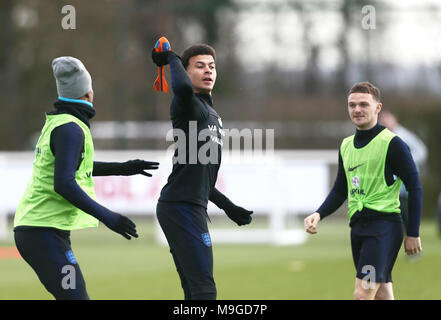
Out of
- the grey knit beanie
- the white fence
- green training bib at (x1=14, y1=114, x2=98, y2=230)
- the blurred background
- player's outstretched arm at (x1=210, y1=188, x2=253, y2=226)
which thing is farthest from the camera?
the blurred background

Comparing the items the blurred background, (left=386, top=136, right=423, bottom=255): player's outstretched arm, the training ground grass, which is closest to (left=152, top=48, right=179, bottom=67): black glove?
(left=386, top=136, right=423, bottom=255): player's outstretched arm

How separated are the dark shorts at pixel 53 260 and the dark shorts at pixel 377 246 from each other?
84.7 inches

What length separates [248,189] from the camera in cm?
1791

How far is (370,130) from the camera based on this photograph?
6914mm

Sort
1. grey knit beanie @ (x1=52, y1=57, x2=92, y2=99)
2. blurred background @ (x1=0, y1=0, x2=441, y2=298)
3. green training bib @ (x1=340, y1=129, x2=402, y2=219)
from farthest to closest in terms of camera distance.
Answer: blurred background @ (x1=0, y1=0, x2=441, y2=298)
green training bib @ (x1=340, y1=129, x2=402, y2=219)
grey knit beanie @ (x1=52, y1=57, x2=92, y2=99)

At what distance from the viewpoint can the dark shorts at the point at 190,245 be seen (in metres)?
6.17

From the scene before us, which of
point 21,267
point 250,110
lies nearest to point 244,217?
point 21,267

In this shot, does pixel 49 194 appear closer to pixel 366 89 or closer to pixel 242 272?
pixel 366 89

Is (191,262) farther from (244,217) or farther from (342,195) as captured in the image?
(342,195)

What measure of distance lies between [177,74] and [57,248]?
136cm

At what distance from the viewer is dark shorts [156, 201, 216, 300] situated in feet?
20.2

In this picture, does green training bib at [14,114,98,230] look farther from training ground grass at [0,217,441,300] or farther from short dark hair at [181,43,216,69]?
training ground grass at [0,217,441,300]

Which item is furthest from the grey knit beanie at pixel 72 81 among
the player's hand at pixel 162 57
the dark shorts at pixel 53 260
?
the dark shorts at pixel 53 260

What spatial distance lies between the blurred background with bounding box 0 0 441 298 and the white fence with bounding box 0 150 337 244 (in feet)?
14.8
